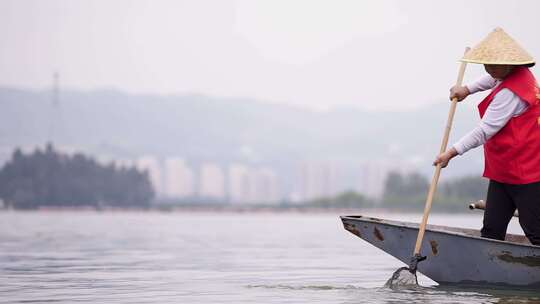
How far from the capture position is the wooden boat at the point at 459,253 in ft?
31.0

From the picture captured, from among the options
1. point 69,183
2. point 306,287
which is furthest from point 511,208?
point 69,183

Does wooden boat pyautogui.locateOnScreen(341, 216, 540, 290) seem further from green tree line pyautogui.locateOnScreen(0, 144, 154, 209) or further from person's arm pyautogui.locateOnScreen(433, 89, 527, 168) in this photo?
green tree line pyautogui.locateOnScreen(0, 144, 154, 209)

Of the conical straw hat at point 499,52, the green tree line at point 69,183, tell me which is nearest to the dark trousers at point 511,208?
the conical straw hat at point 499,52

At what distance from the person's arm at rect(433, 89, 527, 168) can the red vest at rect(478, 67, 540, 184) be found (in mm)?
53

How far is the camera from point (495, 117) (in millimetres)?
9156

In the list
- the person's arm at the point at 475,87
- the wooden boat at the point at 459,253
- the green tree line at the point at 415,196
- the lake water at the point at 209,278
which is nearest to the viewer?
the lake water at the point at 209,278

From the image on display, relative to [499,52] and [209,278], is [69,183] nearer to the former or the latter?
[209,278]

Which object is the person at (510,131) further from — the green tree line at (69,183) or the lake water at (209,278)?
the green tree line at (69,183)

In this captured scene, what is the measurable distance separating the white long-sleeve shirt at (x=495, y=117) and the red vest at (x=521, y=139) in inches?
2.0

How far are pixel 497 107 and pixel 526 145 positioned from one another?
0.37 meters

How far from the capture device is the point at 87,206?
150125 millimetres

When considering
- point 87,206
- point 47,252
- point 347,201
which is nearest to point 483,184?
point 347,201

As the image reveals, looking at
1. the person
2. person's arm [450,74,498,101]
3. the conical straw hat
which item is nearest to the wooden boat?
the person

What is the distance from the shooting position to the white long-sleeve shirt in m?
9.16
